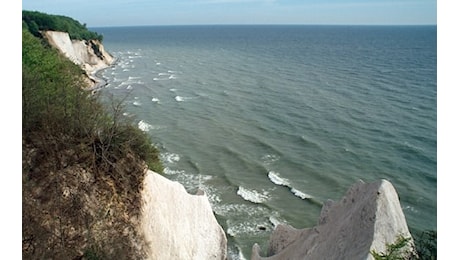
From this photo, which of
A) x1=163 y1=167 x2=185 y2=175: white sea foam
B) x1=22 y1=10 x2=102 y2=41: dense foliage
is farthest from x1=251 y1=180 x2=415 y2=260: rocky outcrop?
x1=22 y1=10 x2=102 y2=41: dense foliage

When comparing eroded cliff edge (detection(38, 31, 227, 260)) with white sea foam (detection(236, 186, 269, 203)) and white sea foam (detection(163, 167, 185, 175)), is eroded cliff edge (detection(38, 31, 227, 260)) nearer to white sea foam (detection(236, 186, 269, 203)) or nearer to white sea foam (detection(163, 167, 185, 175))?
white sea foam (detection(236, 186, 269, 203))

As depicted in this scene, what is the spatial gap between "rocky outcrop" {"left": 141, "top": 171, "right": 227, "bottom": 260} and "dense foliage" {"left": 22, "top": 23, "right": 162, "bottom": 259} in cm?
68

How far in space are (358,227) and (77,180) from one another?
385 inches

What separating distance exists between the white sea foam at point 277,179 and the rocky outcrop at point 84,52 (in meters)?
38.3

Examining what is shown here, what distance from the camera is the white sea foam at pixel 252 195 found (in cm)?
2954

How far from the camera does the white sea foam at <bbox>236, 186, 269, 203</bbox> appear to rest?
29536 mm

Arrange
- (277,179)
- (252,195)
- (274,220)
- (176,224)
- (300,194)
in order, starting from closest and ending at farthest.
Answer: (176,224), (274,220), (252,195), (300,194), (277,179)

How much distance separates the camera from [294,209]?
28.6 metres

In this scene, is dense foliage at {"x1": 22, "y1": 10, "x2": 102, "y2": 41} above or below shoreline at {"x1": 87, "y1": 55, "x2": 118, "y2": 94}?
above

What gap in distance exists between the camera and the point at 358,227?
13.4m

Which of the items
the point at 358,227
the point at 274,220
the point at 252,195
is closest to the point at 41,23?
the point at 252,195

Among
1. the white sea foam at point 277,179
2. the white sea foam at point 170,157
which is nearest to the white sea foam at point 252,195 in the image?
the white sea foam at point 277,179

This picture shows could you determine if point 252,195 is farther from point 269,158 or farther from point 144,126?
Answer: point 144,126
